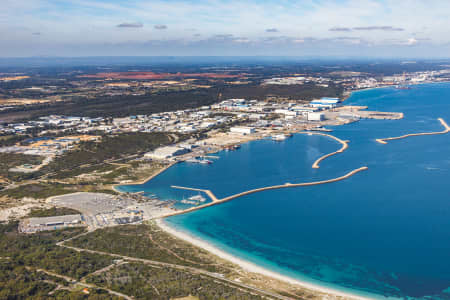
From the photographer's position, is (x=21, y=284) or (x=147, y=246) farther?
(x=147, y=246)

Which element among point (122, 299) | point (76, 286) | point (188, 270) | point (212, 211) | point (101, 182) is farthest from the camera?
point (101, 182)

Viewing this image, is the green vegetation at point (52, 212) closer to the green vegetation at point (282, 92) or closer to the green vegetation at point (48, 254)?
the green vegetation at point (48, 254)

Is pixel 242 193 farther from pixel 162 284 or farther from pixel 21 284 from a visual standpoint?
pixel 21 284

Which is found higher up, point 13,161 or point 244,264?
point 13,161

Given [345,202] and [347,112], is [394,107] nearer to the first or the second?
[347,112]

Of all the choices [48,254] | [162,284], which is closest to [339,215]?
[162,284]

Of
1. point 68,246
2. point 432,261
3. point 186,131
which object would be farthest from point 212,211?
point 186,131

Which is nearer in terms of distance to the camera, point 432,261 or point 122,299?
point 122,299
